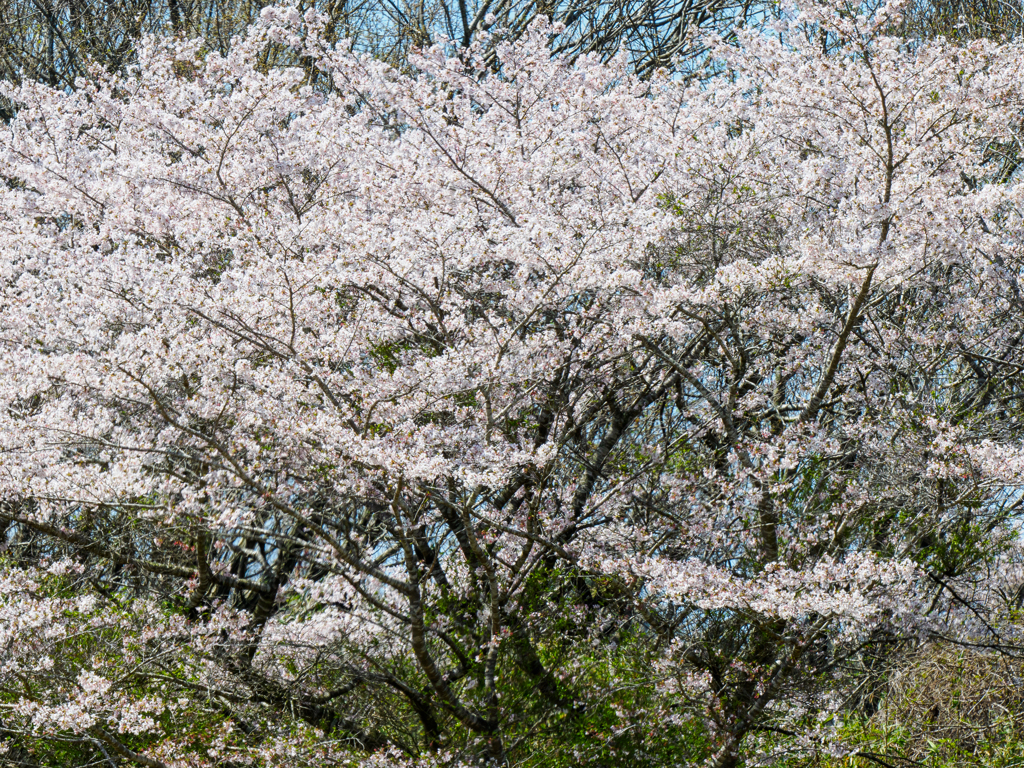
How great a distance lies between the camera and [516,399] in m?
6.14

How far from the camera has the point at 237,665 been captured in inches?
272

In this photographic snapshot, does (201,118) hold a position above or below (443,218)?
above

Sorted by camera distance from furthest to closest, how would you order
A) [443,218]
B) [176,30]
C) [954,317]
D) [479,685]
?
[176,30], [954,317], [479,685], [443,218]

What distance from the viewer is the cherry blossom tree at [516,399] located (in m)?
A: 5.40

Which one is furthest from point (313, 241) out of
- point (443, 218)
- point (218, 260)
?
point (218, 260)

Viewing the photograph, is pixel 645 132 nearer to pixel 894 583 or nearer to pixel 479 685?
pixel 894 583

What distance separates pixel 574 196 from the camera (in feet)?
23.5

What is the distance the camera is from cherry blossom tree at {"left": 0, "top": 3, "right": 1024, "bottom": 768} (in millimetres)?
5402

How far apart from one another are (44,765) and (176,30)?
8386 millimetres

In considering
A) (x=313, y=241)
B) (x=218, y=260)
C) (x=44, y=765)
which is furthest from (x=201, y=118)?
(x=44, y=765)

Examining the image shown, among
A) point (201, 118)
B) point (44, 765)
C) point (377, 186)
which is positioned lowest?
point (44, 765)

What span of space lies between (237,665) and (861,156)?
5.29 meters

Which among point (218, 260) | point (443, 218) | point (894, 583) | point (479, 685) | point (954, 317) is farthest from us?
point (218, 260)

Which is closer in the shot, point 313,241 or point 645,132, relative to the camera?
point 313,241
